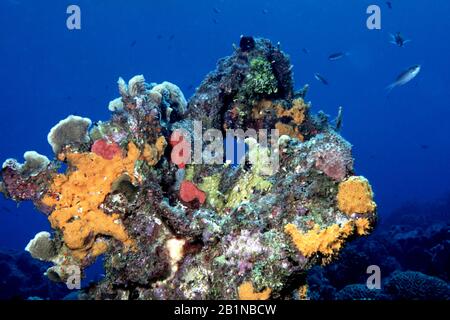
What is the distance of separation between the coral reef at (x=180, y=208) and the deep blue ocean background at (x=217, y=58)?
2598 inches

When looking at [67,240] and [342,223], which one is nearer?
[342,223]

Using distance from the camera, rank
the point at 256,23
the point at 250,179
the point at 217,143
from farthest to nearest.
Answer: the point at 256,23, the point at 217,143, the point at 250,179

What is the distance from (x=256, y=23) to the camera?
9494 centimetres

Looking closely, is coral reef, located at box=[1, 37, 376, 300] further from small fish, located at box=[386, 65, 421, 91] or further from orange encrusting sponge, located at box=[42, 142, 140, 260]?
small fish, located at box=[386, 65, 421, 91]

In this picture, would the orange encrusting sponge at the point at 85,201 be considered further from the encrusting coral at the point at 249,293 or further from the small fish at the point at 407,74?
the small fish at the point at 407,74

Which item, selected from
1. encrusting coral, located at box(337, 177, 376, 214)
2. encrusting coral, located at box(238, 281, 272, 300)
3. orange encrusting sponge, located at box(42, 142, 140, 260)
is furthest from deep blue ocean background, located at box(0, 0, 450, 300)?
encrusting coral, located at box(238, 281, 272, 300)

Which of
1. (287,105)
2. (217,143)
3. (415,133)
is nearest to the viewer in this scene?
(217,143)

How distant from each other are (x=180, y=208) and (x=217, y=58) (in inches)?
4140

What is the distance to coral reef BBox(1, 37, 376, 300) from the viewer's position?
3.33m

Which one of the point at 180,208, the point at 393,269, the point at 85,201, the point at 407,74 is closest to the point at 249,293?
the point at 180,208

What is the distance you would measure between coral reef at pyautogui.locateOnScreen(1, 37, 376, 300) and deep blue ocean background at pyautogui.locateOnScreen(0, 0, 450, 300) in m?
66.0

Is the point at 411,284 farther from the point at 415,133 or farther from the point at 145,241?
the point at 415,133

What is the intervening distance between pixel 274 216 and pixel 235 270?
72 cm
